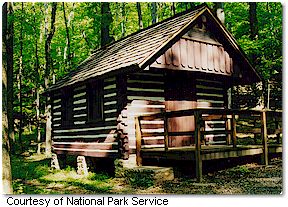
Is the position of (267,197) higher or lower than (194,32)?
lower

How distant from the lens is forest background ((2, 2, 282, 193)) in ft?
65.6

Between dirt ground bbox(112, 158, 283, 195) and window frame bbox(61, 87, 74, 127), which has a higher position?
window frame bbox(61, 87, 74, 127)

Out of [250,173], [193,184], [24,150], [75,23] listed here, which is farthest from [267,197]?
[75,23]

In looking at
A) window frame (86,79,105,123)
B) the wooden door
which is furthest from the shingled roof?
the wooden door

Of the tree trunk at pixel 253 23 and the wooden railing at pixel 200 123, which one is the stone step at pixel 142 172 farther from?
the tree trunk at pixel 253 23

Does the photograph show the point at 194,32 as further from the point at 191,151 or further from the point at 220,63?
the point at 191,151

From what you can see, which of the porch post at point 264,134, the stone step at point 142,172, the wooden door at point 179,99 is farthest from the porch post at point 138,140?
the porch post at point 264,134

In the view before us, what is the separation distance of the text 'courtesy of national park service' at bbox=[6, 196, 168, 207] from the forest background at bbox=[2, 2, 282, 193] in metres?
4.71

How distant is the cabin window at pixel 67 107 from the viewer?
51.7 ft

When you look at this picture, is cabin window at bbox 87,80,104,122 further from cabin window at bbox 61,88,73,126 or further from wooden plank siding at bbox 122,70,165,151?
cabin window at bbox 61,88,73,126

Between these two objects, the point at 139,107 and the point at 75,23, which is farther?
the point at 75,23

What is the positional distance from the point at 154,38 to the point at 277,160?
21.1ft

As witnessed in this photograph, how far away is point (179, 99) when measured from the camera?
43.7ft

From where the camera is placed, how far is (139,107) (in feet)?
40.1
